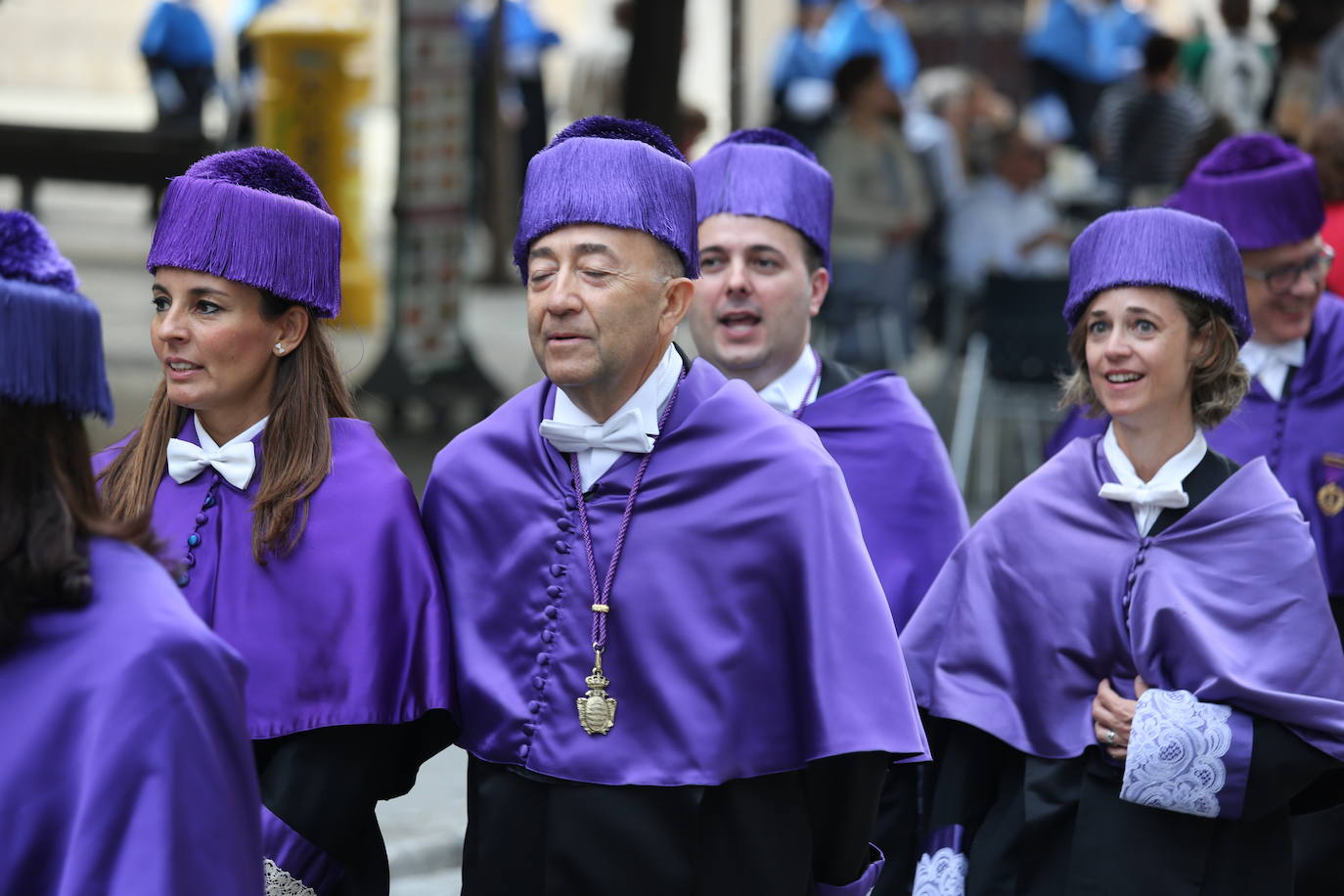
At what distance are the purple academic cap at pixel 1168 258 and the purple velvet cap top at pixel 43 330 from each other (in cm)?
228

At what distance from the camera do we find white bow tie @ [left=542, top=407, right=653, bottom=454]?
12.2 ft

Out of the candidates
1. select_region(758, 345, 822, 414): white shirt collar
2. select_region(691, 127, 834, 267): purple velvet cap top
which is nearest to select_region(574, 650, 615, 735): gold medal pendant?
select_region(758, 345, 822, 414): white shirt collar

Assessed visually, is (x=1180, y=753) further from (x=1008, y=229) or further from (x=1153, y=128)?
(x=1008, y=229)

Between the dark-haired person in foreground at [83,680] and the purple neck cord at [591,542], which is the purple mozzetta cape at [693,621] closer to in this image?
the purple neck cord at [591,542]

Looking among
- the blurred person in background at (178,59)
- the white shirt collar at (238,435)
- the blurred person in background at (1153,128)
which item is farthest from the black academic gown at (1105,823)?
the blurred person in background at (178,59)

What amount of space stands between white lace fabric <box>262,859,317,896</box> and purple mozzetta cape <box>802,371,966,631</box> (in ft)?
6.11

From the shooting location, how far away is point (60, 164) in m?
14.3

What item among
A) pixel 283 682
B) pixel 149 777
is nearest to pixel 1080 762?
pixel 283 682

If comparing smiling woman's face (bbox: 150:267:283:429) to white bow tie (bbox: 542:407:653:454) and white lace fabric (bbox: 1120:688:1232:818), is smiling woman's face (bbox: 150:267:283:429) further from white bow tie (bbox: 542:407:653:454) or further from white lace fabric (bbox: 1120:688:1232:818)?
white lace fabric (bbox: 1120:688:1232:818)

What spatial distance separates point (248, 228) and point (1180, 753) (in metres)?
2.00

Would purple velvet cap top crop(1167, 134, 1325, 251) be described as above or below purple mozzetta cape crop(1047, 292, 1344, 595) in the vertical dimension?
above

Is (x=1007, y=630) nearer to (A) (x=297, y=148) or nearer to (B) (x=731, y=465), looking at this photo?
(B) (x=731, y=465)

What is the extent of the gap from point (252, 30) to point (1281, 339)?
9745 mm

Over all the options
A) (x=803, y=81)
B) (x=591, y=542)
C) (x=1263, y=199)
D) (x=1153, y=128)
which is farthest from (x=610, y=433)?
(x=803, y=81)
